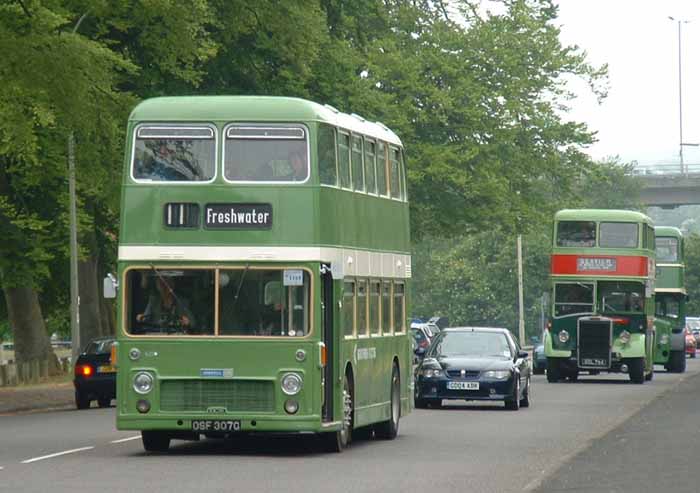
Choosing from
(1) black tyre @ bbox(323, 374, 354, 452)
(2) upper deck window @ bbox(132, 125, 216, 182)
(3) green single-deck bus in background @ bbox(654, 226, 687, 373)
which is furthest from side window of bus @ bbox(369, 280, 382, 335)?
(3) green single-deck bus in background @ bbox(654, 226, 687, 373)

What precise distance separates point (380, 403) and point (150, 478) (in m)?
6.74

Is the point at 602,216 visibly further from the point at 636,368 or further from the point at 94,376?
the point at 94,376

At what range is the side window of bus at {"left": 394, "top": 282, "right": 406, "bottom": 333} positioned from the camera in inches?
998

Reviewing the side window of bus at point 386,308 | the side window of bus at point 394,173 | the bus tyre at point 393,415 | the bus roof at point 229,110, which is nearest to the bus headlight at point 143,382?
the bus roof at point 229,110

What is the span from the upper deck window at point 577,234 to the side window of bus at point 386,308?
24.7 metres

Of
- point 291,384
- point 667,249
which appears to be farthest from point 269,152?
point 667,249

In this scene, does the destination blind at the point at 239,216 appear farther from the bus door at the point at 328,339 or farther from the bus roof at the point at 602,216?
the bus roof at the point at 602,216

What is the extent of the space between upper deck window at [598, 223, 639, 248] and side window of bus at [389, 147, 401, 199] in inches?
938

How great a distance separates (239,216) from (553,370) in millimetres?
30798

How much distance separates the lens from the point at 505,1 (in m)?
61.2

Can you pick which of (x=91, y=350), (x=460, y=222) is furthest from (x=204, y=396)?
(x=460, y=222)

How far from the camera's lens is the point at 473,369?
109 ft

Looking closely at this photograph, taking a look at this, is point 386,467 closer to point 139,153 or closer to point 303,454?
point 303,454

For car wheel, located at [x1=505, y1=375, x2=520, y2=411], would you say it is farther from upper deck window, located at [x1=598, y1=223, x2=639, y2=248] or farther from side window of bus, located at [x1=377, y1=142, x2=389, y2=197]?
upper deck window, located at [x1=598, y1=223, x2=639, y2=248]
